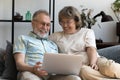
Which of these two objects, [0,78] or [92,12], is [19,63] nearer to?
[0,78]

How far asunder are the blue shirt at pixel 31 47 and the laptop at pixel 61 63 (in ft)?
0.85

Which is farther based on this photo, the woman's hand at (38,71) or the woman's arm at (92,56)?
the woman's arm at (92,56)

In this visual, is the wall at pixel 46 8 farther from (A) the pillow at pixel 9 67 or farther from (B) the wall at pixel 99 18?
(A) the pillow at pixel 9 67

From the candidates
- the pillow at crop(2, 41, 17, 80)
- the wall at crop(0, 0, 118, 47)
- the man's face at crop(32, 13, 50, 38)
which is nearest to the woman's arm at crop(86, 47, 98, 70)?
the man's face at crop(32, 13, 50, 38)

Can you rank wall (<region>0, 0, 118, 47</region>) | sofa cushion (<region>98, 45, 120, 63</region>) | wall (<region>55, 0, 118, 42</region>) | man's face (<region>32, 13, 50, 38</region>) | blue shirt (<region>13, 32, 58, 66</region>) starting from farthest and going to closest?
wall (<region>55, 0, 118, 42</region>) < wall (<region>0, 0, 118, 47</region>) < sofa cushion (<region>98, 45, 120, 63</region>) < man's face (<region>32, 13, 50, 38</region>) < blue shirt (<region>13, 32, 58, 66</region>)

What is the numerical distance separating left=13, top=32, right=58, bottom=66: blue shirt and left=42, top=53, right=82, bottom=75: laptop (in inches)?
10.2

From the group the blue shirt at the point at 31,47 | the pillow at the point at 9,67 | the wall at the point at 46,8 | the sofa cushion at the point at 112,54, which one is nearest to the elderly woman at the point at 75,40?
the blue shirt at the point at 31,47

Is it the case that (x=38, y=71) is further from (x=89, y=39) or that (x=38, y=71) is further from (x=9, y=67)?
(x=89, y=39)

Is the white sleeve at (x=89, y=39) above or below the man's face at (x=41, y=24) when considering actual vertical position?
below

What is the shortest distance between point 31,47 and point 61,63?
39 centimetres

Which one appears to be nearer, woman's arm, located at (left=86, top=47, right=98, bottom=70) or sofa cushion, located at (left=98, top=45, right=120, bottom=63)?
woman's arm, located at (left=86, top=47, right=98, bottom=70)

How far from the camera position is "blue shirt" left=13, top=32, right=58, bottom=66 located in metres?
2.21

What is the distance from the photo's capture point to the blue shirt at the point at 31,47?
221 centimetres

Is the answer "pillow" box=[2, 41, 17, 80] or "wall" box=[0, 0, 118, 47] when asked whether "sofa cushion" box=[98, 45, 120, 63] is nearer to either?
"pillow" box=[2, 41, 17, 80]
